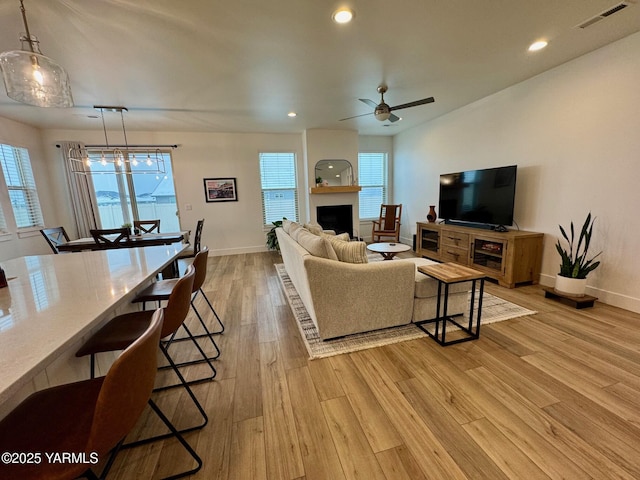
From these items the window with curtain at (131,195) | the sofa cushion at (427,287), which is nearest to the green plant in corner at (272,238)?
the window with curtain at (131,195)

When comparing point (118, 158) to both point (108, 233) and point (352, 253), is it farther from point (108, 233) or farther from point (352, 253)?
point (352, 253)

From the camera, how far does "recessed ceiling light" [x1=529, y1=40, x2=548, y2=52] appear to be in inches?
98.6

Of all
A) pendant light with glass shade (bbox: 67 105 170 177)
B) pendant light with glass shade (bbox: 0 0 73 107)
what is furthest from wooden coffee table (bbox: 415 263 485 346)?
pendant light with glass shade (bbox: 67 105 170 177)

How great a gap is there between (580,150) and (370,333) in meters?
3.16

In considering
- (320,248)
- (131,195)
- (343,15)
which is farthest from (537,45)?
(131,195)

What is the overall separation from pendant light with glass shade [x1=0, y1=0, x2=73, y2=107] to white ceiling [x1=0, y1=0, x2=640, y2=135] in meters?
0.47

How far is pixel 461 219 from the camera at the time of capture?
4.31 meters

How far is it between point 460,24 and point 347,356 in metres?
2.93

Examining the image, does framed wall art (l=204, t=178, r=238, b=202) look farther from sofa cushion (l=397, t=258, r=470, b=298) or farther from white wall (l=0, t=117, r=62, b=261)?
sofa cushion (l=397, t=258, r=470, b=298)

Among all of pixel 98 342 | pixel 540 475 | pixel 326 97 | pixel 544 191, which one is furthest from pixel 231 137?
pixel 540 475

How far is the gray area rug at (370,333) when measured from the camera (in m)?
2.21

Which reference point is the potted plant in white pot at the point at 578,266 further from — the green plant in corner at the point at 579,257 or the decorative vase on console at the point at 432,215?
Result: the decorative vase on console at the point at 432,215

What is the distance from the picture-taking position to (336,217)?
598 cm

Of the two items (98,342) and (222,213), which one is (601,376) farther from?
(222,213)
